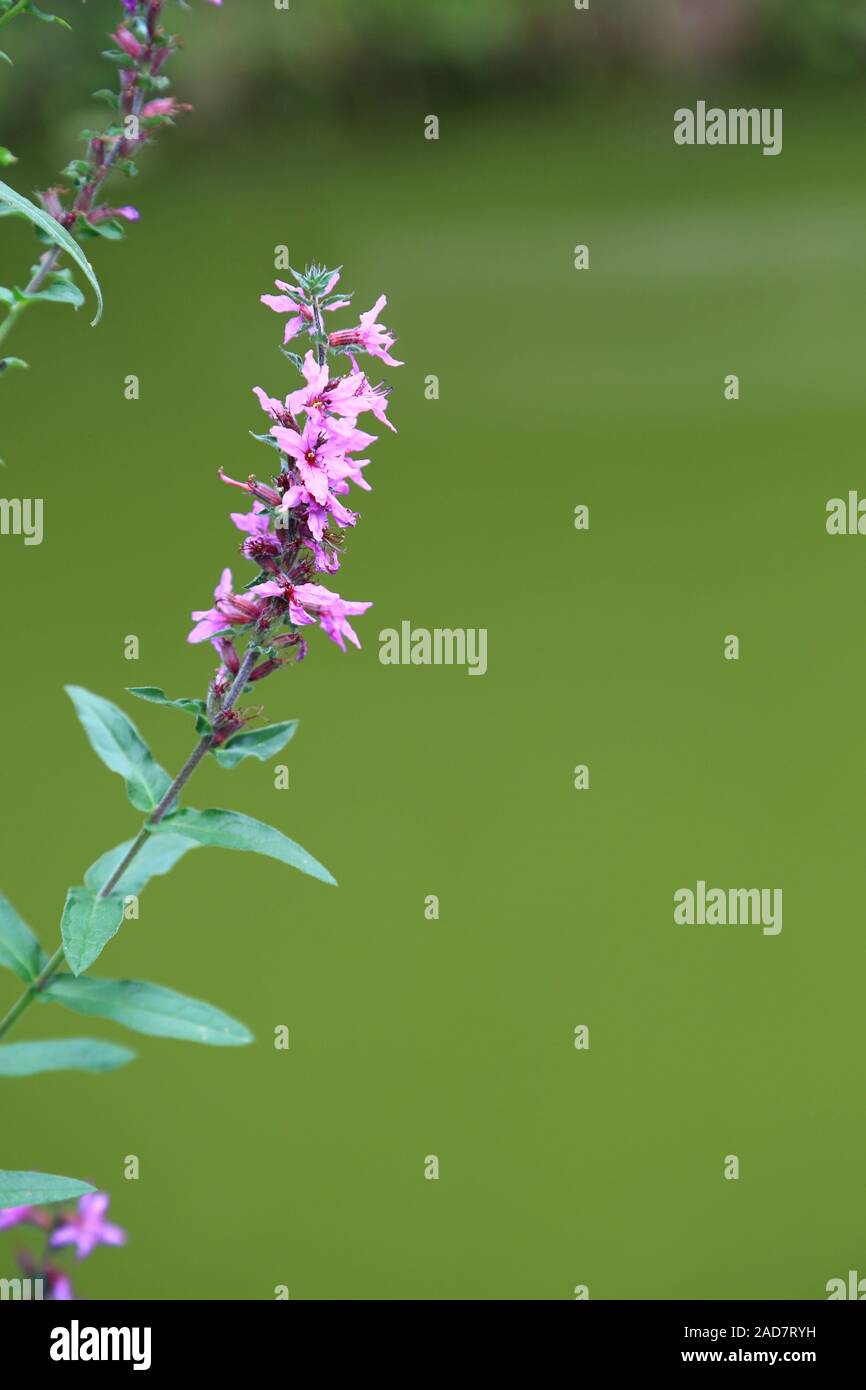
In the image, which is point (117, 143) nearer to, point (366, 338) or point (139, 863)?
point (366, 338)

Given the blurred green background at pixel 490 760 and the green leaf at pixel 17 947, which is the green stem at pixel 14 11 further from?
the blurred green background at pixel 490 760

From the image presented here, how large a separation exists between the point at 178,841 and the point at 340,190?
590cm

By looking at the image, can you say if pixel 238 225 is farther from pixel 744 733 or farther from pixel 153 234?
pixel 744 733

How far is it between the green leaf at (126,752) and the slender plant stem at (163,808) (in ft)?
0.14

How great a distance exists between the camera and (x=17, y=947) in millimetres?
1127

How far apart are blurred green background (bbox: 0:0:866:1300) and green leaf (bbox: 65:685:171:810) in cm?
148

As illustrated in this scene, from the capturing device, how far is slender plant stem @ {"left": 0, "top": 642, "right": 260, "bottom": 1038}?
101 centimetres

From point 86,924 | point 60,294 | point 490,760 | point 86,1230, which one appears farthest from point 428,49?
point 86,924

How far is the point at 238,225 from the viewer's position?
6.17m

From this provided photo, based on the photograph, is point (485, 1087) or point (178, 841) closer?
point (178, 841)

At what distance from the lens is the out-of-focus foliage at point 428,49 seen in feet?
20.6

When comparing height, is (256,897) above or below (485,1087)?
above

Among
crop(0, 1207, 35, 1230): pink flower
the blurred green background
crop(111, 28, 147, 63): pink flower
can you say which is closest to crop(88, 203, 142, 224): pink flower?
crop(111, 28, 147, 63): pink flower

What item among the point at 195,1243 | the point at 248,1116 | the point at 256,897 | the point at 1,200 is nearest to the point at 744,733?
the point at 256,897
